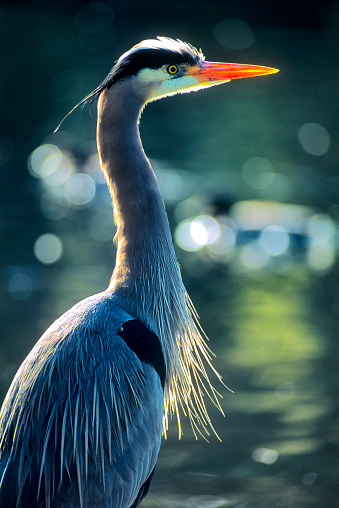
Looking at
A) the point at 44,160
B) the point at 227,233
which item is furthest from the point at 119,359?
the point at 44,160

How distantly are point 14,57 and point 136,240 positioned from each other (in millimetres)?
16105

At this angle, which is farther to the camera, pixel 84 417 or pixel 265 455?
pixel 265 455

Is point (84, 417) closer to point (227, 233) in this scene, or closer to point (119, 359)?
point (119, 359)

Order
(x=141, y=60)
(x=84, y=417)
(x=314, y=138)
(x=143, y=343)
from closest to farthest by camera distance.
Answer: (x=84, y=417) → (x=143, y=343) → (x=141, y=60) → (x=314, y=138)

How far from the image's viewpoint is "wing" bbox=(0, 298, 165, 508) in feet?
9.25

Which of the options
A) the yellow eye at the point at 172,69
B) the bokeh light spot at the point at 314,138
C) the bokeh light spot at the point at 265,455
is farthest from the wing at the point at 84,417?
the bokeh light spot at the point at 314,138

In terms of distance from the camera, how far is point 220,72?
3.65 metres

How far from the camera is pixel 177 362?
3549 millimetres

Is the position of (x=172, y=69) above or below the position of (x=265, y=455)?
above

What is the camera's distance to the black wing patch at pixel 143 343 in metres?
3.16

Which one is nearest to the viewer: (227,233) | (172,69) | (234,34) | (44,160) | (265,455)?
(172,69)

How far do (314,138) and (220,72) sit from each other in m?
10.1

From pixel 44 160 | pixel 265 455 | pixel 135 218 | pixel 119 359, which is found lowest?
pixel 265 455

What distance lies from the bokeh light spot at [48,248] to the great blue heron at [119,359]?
4414 mm
